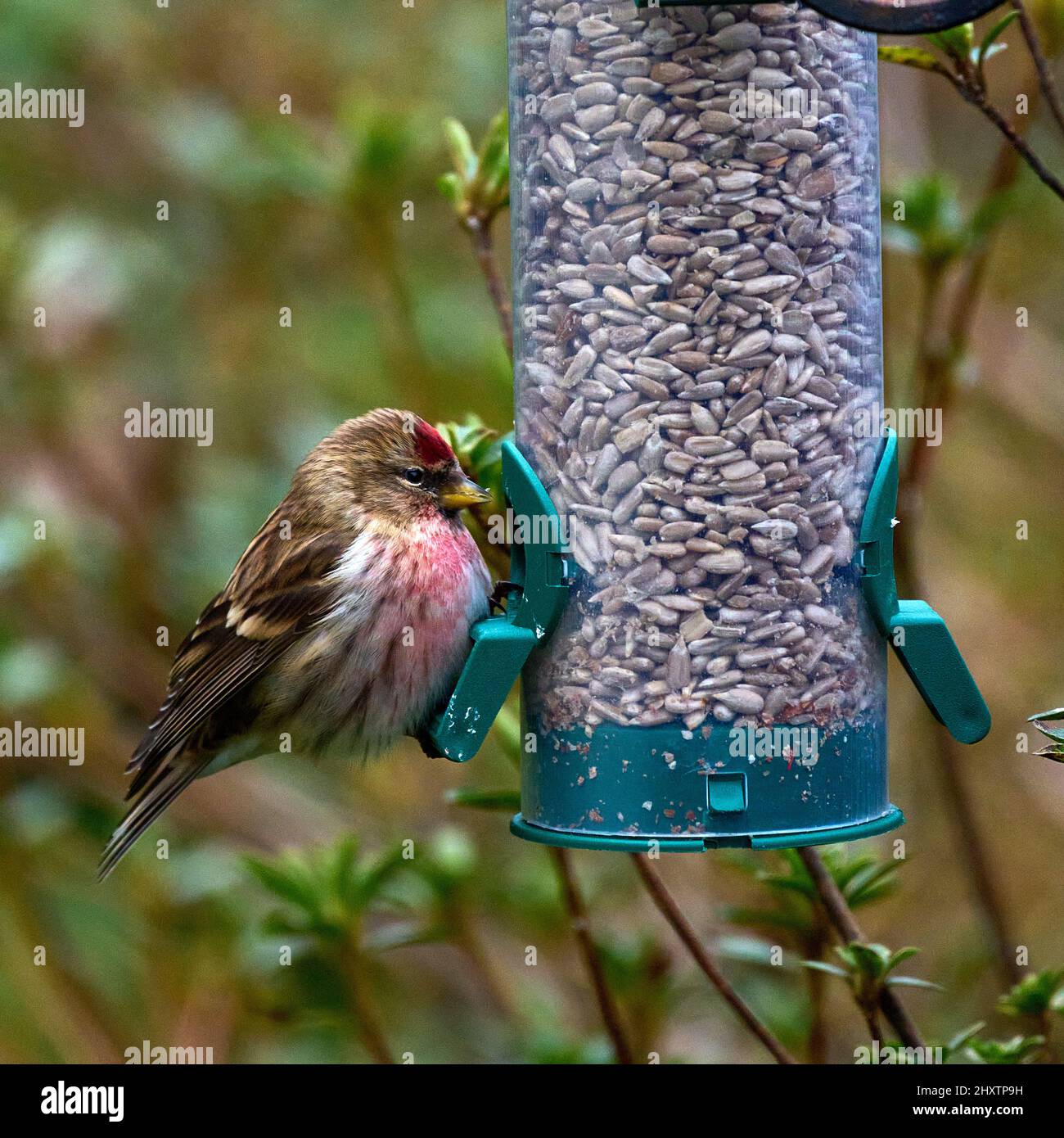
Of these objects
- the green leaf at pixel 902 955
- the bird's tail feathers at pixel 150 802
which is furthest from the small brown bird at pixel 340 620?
the green leaf at pixel 902 955

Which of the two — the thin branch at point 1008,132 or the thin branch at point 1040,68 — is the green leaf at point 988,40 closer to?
the thin branch at point 1008,132

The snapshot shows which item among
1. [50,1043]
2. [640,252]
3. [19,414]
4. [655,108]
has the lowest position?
[50,1043]

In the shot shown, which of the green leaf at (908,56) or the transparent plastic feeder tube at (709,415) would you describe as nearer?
the green leaf at (908,56)

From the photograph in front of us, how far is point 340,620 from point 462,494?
0.52 meters

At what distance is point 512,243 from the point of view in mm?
4242

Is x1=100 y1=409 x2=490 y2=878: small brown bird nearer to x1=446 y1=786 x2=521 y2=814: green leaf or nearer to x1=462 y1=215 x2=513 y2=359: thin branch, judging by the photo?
x1=446 y1=786 x2=521 y2=814: green leaf

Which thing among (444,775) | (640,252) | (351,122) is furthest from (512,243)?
(444,775)

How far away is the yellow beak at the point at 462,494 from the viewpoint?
4.32 m

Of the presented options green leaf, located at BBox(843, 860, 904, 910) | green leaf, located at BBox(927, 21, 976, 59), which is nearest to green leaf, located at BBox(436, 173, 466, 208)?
green leaf, located at BBox(927, 21, 976, 59)

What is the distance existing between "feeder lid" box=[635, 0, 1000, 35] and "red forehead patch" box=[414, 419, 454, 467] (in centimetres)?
161

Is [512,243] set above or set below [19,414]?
above

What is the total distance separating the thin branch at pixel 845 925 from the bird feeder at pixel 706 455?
0.07 m

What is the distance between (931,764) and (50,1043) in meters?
3.45
